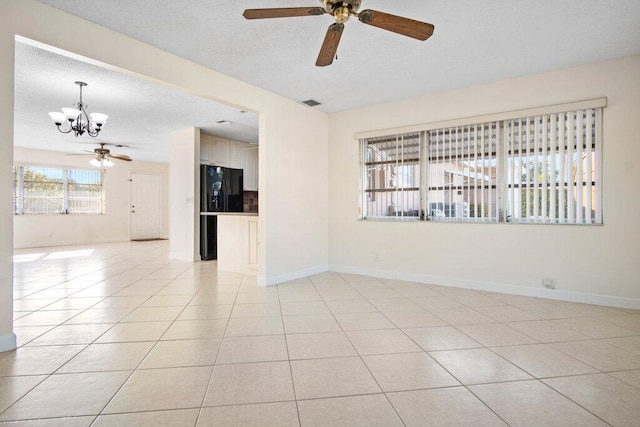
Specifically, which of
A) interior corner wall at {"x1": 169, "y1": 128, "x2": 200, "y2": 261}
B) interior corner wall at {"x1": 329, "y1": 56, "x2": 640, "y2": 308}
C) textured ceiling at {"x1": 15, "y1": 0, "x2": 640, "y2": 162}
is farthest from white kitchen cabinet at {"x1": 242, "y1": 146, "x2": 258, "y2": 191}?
interior corner wall at {"x1": 329, "y1": 56, "x2": 640, "y2": 308}

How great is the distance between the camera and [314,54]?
124 inches

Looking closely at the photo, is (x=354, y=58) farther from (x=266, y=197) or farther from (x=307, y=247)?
(x=307, y=247)

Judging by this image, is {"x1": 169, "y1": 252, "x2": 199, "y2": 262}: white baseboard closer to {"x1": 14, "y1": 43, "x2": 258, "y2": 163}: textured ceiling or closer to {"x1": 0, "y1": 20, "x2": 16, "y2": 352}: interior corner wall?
{"x1": 14, "y1": 43, "x2": 258, "y2": 163}: textured ceiling

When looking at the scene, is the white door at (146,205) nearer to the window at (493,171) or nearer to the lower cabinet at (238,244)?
the lower cabinet at (238,244)

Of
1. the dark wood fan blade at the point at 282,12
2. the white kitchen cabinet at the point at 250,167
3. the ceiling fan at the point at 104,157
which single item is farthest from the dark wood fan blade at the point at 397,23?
the ceiling fan at the point at 104,157

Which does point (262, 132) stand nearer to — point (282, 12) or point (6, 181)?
point (282, 12)

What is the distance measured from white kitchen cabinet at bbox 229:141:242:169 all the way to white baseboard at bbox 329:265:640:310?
3.79 metres

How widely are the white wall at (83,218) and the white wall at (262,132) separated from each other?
291 inches

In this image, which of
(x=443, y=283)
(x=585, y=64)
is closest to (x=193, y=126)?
(x=443, y=283)

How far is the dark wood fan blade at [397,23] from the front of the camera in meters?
2.00

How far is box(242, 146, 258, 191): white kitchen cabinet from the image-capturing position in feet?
24.2

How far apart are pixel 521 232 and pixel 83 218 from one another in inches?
409

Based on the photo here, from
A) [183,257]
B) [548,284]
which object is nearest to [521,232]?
[548,284]

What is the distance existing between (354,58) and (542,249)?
298 centimetres
